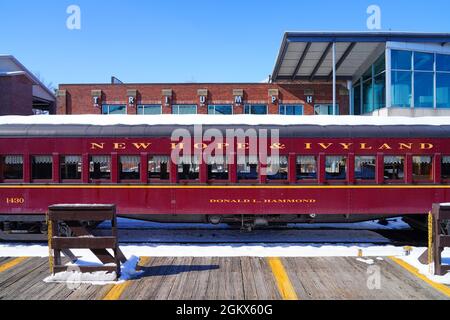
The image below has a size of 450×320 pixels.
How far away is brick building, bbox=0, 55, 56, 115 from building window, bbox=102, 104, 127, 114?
19.5 ft

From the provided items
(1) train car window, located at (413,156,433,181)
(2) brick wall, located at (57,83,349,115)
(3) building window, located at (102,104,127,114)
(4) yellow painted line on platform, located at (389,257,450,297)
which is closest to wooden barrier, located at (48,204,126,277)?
(4) yellow painted line on platform, located at (389,257,450,297)

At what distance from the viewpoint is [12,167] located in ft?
32.2

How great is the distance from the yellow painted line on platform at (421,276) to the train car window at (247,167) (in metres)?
4.26

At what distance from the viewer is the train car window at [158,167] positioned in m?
9.77

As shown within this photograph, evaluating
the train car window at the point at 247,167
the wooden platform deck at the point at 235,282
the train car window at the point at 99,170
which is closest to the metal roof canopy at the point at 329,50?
the train car window at the point at 247,167

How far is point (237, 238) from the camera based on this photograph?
10367 mm

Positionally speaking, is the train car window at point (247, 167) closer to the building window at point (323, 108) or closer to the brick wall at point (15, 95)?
the building window at point (323, 108)

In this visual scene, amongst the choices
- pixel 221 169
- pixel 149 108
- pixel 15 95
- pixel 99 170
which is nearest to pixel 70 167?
pixel 99 170

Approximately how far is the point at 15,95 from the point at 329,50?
2475 cm

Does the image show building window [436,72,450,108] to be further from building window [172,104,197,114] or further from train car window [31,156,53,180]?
train car window [31,156,53,180]

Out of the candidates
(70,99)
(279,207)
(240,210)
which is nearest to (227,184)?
(240,210)

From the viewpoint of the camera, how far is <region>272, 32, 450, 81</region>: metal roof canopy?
67.9 ft

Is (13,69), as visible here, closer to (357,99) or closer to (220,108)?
(220,108)
